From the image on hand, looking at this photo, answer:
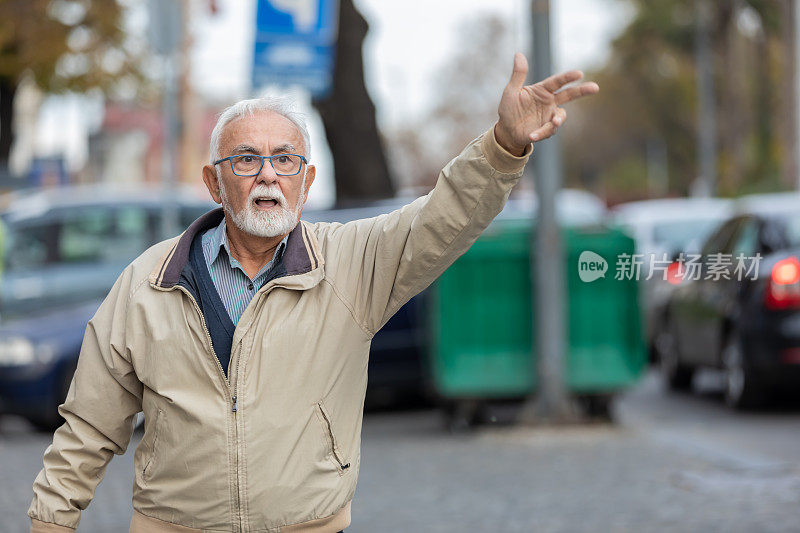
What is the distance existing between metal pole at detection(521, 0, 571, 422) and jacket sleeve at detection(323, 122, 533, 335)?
6.63 meters

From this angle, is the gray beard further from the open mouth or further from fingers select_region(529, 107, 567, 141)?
fingers select_region(529, 107, 567, 141)

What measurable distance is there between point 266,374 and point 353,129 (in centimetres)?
1218

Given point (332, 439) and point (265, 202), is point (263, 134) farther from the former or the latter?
point (332, 439)

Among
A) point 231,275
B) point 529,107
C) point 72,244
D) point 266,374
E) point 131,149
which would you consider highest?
point 131,149

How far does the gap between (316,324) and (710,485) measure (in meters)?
4.84

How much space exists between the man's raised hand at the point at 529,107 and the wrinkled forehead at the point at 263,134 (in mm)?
528

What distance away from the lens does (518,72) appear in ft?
10.4

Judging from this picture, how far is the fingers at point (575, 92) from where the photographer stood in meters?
3.15

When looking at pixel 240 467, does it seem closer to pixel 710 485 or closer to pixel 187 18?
pixel 710 485

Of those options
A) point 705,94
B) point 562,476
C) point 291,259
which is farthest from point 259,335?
point 705,94

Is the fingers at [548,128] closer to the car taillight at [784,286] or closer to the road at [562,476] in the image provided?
the road at [562,476]

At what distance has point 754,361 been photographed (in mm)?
10492

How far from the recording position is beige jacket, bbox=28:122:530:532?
3.29m

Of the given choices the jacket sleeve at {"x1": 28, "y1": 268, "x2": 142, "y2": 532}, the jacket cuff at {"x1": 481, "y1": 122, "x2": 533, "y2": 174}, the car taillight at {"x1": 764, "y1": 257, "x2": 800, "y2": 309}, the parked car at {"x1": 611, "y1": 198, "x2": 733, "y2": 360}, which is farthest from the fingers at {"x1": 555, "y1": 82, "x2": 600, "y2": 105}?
the parked car at {"x1": 611, "y1": 198, "x2": 733, "y2": 360}
